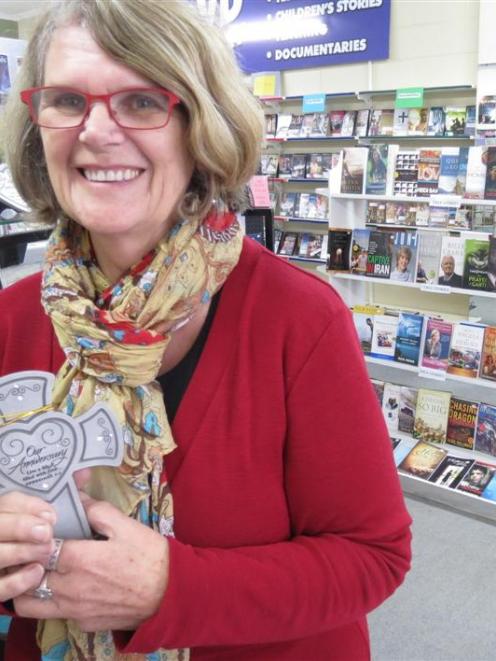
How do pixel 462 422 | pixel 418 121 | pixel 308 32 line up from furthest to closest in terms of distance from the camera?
pixel 308 32, pixel 418 121, pixel 462 422

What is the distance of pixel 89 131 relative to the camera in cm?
91

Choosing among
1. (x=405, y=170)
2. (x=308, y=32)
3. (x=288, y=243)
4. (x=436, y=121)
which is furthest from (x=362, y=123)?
(x=405, y=170)

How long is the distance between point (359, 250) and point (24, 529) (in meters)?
2.87

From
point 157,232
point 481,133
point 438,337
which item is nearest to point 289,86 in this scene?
point 481,133

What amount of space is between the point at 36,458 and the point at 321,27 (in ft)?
21.8

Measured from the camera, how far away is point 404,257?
3.35 metres

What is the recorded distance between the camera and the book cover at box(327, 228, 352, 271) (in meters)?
3.46

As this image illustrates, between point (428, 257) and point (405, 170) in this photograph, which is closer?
point (428, 257)

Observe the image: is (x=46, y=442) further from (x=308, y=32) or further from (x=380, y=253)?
(x=308, y=32)

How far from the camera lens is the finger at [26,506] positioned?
2.60 feet

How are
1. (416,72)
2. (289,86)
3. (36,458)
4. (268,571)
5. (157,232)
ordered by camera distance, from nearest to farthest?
1. (36,458)
2. (268,571)
3. (157,232)
4. (416,72)
5. (289,86)

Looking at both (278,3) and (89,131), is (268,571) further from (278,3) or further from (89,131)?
(278,3)

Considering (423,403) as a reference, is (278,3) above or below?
above

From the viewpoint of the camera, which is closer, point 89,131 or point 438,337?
point 89,131
